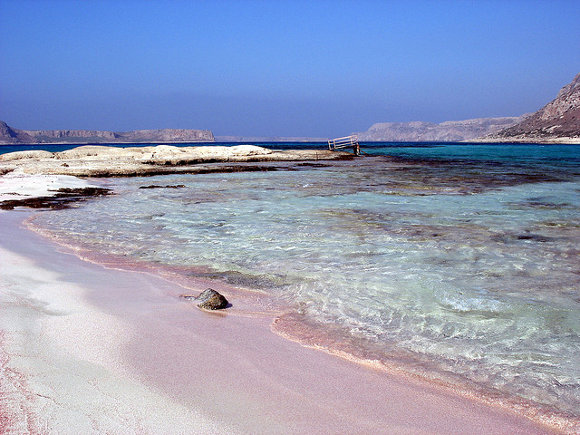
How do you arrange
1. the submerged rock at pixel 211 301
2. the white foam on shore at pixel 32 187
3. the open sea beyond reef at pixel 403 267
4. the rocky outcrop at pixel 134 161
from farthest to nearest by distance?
1. the rocky outcrop at pixel 134 161
2. the white foam on shore at pixel 32 187
3. the submerged rock at pixel 211 301
4. the open sea beyond reef at pixel 403 267

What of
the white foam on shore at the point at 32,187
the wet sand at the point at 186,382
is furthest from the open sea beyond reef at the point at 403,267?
the white foam on shore at the point at 32,187

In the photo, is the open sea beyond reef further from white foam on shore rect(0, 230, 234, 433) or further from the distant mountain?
the distant mountain

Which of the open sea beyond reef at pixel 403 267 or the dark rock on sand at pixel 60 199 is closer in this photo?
the open sea beyond reef at pixel 403 267

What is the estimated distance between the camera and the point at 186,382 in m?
3.02

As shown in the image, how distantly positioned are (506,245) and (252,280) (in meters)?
4.28

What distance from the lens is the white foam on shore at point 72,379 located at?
8.18 ft

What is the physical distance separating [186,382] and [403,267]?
3868 mm

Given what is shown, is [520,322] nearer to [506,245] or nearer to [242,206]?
[506,245]

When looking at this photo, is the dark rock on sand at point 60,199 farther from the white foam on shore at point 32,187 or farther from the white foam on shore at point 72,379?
the white foam on shore at point 72,379

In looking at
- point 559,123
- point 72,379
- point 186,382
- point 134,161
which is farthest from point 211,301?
point 559,123

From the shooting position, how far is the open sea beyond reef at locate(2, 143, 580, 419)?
365cm

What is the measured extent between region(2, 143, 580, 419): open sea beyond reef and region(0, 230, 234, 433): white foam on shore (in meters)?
1.45

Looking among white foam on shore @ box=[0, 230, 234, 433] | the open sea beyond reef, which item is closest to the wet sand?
white foam on shore @ box=[0, 230, 234, 433]

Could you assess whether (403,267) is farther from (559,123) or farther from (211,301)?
(559,123)
